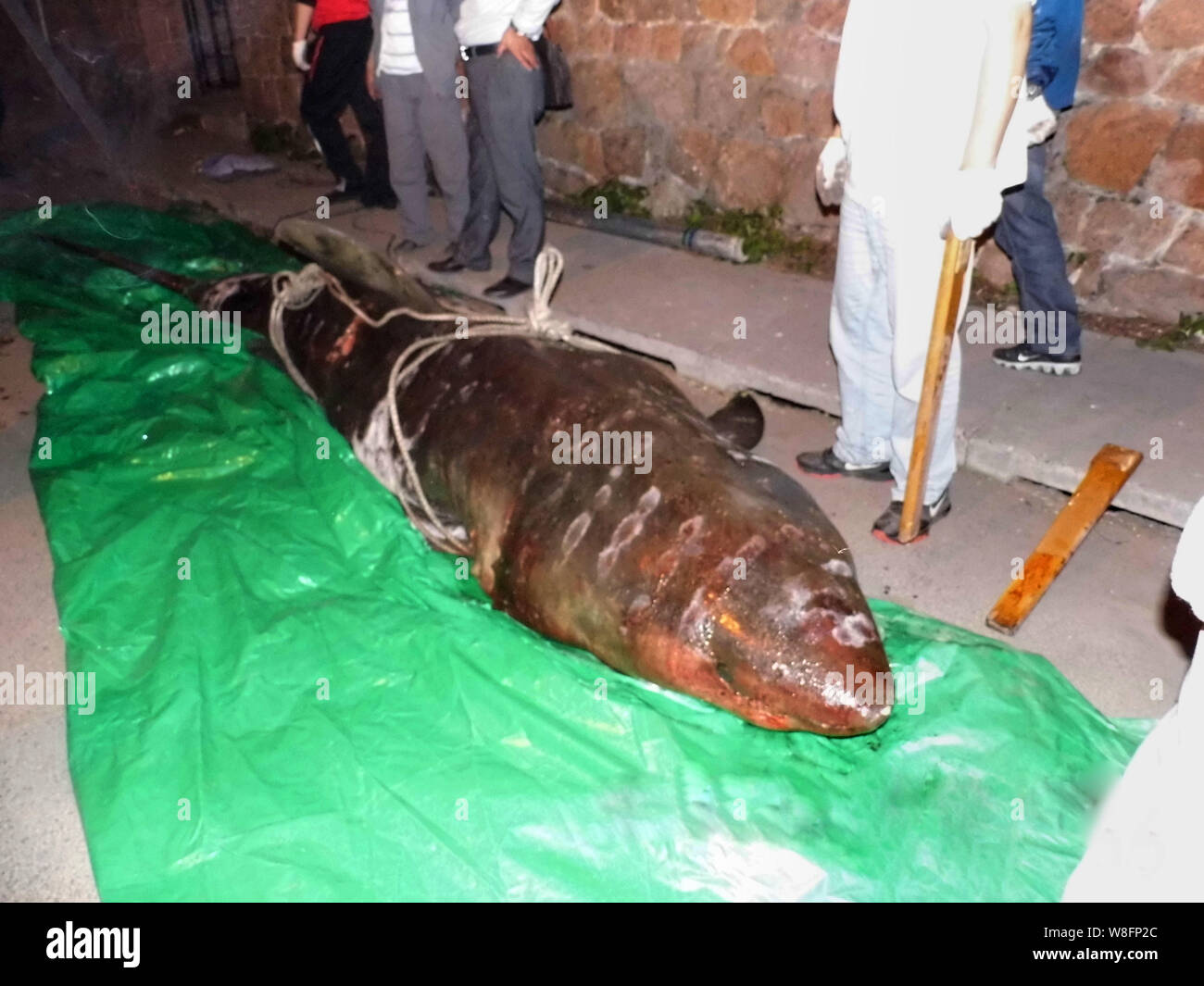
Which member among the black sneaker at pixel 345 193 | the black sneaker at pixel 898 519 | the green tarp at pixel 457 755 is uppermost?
the black sneaker at pixel 345 193

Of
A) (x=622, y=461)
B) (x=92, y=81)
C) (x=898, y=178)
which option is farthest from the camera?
(x=92, y=81)

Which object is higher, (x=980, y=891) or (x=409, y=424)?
(x=409, y=424)

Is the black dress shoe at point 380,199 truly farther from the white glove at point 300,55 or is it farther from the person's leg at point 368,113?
the white glove at point 300,55

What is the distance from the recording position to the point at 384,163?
21.6ft

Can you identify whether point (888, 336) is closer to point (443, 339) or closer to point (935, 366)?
point (935, 366)

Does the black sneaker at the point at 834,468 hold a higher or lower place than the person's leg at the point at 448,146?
lower

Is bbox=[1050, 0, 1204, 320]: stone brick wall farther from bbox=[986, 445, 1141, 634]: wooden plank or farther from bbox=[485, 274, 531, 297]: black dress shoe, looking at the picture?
bbox=[485, 274, 531, 297]: black dress shoe

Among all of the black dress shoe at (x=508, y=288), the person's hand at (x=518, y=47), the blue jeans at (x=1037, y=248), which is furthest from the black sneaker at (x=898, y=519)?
→ the person's hand at (x=518, y=47)

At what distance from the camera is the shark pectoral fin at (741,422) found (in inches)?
127

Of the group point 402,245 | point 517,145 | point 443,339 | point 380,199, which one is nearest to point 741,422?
point 443,339

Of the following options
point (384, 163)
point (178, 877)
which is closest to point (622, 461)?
point (178, 877)

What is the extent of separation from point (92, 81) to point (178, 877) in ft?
31.6

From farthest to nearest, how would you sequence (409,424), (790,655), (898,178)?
(409,424) < (898,178) < (790,655)
